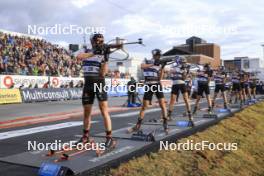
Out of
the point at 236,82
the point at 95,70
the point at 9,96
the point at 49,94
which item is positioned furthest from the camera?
the point at 49,94

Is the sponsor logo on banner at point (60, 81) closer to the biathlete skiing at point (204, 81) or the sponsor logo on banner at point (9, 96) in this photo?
the sponsor logo on banner at point (9, 96)

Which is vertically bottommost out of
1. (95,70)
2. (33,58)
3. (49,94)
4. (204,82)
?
(49,94)

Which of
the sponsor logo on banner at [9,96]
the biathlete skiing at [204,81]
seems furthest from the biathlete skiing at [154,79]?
the sponsor logo on banner at [9,96]

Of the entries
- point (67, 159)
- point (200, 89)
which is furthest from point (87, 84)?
point (200, 89)

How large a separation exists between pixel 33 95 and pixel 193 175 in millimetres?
20190

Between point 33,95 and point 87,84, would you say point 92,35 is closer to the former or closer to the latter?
point 87,84

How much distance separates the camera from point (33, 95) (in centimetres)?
2581

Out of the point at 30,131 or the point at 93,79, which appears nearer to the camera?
the point at 93,79

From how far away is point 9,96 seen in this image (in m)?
24.0

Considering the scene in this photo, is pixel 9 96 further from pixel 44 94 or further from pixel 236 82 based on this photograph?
pixel 236 82

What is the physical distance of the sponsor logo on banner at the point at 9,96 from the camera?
934 inches

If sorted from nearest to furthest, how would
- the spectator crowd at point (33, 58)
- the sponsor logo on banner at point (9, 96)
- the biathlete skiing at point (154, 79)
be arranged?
1. the biathlete skiing at point (154, 79)
2. the sponsor logo on banner at point (9, 96)
3. the spectator crowd at point (33, 58)

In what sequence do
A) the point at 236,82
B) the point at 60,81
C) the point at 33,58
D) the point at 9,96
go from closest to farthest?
the point at 236,82, the point at 9,96, the point at 33,58, the point at 60,81

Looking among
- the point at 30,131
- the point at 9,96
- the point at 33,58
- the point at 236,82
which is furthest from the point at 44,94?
the point at 30,131
